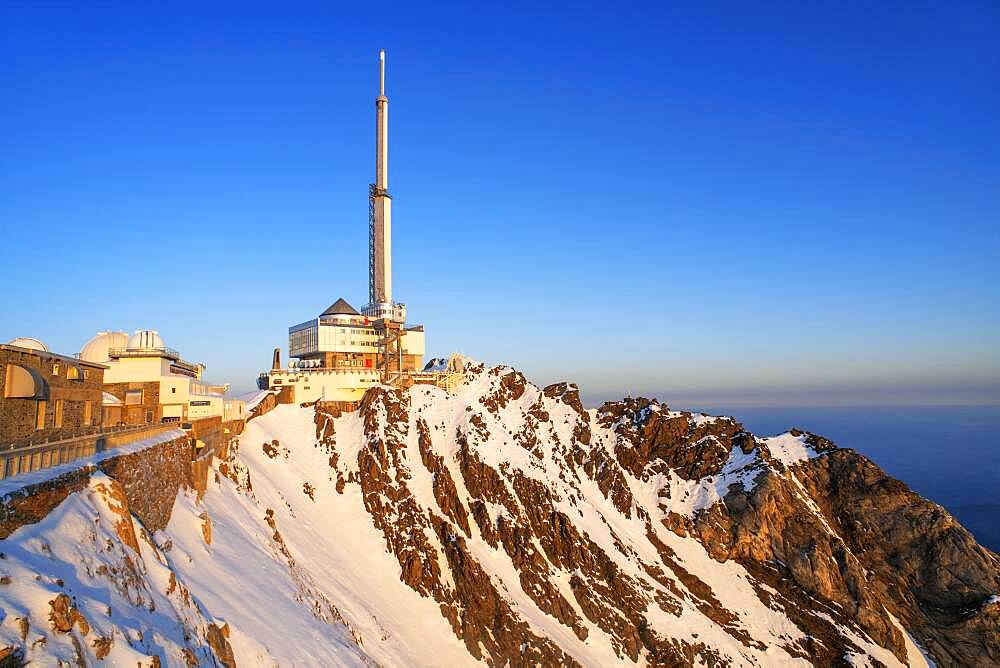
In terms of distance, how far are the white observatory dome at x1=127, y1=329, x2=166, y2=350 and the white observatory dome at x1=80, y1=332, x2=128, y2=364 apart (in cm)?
246

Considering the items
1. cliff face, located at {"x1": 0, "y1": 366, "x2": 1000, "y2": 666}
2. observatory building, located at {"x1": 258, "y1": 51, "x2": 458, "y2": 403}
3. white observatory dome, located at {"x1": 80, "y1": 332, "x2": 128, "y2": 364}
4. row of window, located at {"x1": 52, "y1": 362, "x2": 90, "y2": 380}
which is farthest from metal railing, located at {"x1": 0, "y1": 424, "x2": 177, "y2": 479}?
observatory building, located at {"x1": 258, "y1": 51, "x2": 458, "y2": 403}

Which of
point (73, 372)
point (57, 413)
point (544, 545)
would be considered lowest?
point (544, 545)

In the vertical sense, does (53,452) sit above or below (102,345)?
below

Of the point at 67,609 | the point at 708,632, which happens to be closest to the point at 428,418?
the point at 708,632

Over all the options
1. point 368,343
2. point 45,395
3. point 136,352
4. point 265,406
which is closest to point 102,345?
point 136,352

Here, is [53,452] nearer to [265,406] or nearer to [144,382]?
[144,382]

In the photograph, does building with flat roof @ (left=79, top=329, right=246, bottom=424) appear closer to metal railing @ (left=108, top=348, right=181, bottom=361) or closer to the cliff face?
metal railing @ (left=108, top=348, right=181, bottom=361)

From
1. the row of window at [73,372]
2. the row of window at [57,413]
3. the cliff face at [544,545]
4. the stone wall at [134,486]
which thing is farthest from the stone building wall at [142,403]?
the row of window at [73,372]

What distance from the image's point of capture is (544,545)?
66.5 metres

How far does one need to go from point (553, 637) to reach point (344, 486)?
25410 millimetres

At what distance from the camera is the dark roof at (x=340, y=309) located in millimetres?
91938

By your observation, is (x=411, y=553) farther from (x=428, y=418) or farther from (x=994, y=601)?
(x=994, y=601)

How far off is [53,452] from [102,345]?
101 ft

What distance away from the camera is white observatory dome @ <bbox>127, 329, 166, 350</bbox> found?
49969 millimetres
